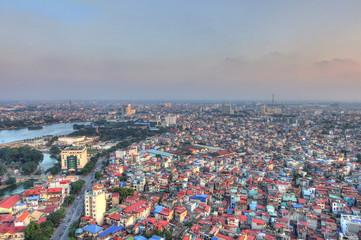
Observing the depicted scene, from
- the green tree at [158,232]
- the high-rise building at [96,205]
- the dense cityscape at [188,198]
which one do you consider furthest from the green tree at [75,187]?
the green tree at [158,232]

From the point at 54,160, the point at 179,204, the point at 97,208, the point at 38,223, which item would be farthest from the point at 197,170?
the point at 54,160

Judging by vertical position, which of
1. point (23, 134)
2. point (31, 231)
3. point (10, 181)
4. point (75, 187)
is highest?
point (31, 231)

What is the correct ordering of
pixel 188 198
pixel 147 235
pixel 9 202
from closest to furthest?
pixel 147 235 → pixel 9 202 → pixel 188 198

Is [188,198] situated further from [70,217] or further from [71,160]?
[71,160]

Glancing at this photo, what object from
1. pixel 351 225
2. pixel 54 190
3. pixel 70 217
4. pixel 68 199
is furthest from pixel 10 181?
pixel 351 225

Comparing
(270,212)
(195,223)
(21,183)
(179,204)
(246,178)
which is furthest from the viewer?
(21,183)

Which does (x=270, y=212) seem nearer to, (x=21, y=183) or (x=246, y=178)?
(x=246, y=178)

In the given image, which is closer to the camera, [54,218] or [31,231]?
[31,231]

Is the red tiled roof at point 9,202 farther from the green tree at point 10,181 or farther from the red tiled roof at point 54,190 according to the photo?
the green tree at point 10,181

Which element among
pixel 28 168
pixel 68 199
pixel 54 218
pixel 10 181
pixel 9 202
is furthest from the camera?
pixel 28 168
